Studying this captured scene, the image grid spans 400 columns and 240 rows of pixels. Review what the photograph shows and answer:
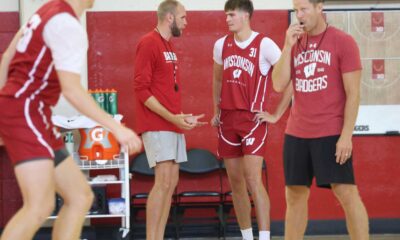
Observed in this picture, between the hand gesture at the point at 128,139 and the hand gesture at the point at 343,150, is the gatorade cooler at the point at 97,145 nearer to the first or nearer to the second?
the hand gesture at the point at 343,150

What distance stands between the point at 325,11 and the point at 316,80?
2711 mm

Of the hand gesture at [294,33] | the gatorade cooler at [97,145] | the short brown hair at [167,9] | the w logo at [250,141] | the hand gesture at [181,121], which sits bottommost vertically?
the gatorade cooler at [97,145]

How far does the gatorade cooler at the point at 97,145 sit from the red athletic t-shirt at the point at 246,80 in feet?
5.06

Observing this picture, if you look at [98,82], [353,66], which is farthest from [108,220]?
[353,66]

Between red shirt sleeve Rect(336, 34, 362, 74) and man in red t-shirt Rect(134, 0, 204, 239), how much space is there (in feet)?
4.05

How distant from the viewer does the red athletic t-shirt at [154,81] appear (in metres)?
5.20

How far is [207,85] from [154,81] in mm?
1998

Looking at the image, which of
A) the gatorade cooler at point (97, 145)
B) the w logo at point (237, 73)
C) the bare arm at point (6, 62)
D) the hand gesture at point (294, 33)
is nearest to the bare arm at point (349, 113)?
the hand gesture at point (294, 33)

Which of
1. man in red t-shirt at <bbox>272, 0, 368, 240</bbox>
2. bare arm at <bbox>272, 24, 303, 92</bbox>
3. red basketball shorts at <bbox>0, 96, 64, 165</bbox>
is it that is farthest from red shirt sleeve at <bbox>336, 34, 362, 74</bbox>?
red basketball shorts at <bbox>0, 96, 64, 165</bbox>

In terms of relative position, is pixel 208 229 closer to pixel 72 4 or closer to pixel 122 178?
pixel 122 178

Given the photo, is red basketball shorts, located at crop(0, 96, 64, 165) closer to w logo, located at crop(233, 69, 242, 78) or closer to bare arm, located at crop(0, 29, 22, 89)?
bare arm, located at crop(0, 29, 22, 89)

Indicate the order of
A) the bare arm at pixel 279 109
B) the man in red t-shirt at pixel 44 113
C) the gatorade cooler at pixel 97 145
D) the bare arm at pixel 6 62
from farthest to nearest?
1. the gatorade cooler at pixel 97 145
2. the bare arm at pixel 279 109
3. the bare arm at pixel 6 62
4. the man in red t-shirt at pixel 44 113

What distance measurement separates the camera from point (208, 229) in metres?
7.08

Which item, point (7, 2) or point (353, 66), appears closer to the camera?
point (353, 66)
